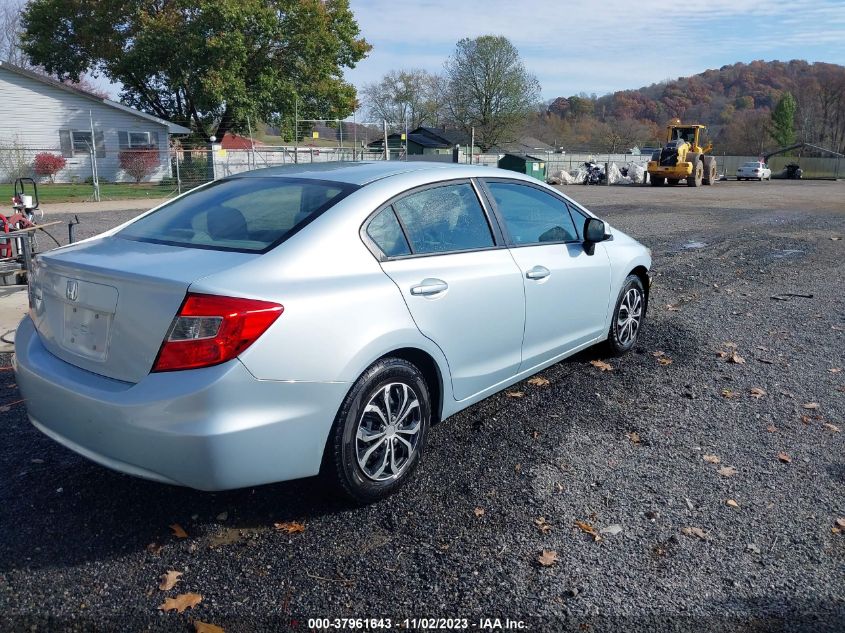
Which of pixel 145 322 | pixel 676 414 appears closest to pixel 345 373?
pixel 145 322

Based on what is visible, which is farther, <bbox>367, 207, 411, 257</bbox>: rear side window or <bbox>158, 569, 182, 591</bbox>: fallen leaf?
<bbox>367, 207, 411, 257</bbox>: rear side window

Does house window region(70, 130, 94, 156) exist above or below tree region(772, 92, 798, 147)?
below

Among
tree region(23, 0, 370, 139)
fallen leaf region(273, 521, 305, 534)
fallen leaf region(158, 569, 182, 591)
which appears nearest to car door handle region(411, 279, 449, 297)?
fallen leaf region(273, 521, 305, 534)

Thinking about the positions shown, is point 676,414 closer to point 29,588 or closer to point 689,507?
point 689,507

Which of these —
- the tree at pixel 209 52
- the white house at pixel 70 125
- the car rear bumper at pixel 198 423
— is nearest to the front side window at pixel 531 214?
the car rear bumper at pixel 198 423

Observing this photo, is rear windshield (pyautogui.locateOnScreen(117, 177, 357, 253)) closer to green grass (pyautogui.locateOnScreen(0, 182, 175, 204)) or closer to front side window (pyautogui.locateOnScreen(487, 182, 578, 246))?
front side window (pyautogui.locateOnScreen(487, 182, 578, 246))

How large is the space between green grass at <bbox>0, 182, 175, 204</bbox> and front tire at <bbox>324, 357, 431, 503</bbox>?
76.8 feet

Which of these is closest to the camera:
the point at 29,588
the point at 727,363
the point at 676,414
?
the point at 29,588

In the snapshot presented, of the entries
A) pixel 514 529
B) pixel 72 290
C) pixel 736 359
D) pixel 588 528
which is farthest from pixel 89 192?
pixel 588 528

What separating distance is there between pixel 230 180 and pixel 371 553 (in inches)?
93.3

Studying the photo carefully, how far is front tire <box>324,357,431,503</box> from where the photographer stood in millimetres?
3146

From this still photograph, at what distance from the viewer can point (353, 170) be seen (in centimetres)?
401

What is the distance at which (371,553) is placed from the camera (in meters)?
3.02

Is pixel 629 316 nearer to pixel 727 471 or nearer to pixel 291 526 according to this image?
pixel 727 471
